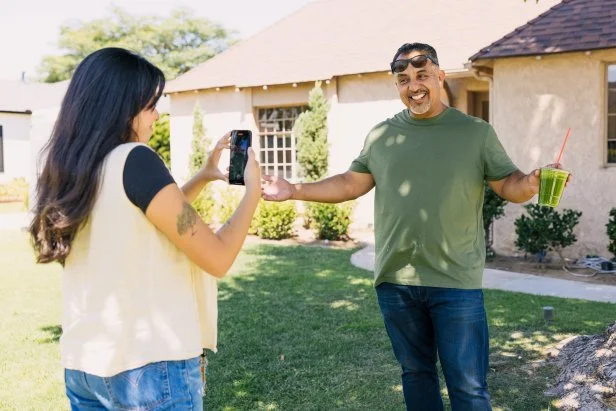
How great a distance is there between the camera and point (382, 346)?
6.05 meters

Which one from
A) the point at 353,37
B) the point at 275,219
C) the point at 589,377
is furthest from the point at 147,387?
the point at 353,37

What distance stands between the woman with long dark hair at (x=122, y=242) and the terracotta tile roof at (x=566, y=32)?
380 inches

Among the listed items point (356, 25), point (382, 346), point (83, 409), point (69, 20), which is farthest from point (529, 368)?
point (69, 20)

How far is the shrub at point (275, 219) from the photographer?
13.9 m

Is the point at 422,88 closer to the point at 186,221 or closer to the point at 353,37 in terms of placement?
the point at 186,221

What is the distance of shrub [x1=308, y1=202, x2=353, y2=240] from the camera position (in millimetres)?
13398

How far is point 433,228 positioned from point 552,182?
1.89ft

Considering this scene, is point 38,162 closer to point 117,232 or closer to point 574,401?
point 117,232

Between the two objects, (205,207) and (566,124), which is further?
(205,207)

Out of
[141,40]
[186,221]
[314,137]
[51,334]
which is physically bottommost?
[51,334]

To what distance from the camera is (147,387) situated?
208cm

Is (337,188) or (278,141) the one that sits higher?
(337,188)

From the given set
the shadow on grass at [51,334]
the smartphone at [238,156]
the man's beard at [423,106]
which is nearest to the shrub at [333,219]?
the shadow on grass at [51,334]

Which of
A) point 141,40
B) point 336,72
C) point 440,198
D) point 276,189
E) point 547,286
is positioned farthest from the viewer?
point 141,40
